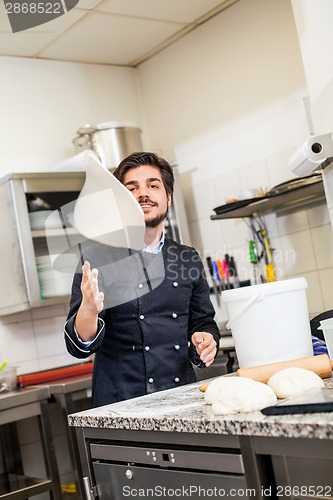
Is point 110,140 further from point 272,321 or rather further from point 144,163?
point 272,321

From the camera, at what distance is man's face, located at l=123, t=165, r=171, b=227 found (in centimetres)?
178

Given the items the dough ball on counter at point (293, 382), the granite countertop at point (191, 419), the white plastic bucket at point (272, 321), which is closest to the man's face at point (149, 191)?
the white plastic bucket at point (272, 321)

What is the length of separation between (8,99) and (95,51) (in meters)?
0.58

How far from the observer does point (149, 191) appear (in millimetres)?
1849

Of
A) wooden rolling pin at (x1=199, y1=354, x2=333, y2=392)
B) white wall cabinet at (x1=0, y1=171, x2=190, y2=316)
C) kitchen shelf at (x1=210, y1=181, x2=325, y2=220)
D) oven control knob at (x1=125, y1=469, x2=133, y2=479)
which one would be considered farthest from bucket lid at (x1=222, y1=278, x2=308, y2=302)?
white wall cabinet at (x1=0, y1=171, x2=190, y2=316)

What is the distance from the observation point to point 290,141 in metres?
3.21

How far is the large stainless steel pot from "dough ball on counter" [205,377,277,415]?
233cm

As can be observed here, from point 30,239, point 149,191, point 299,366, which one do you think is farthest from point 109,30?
point 299,366

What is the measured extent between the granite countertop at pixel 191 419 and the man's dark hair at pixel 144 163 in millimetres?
633

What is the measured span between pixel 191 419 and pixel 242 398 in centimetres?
10

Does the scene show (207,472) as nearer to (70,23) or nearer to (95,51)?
(70,23)

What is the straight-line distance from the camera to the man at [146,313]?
6.14ft

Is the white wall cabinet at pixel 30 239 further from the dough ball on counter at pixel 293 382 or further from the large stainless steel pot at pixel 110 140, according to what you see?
the dough ball on counter at pixel 293 382

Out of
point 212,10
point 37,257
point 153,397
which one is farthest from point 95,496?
point 212,10
